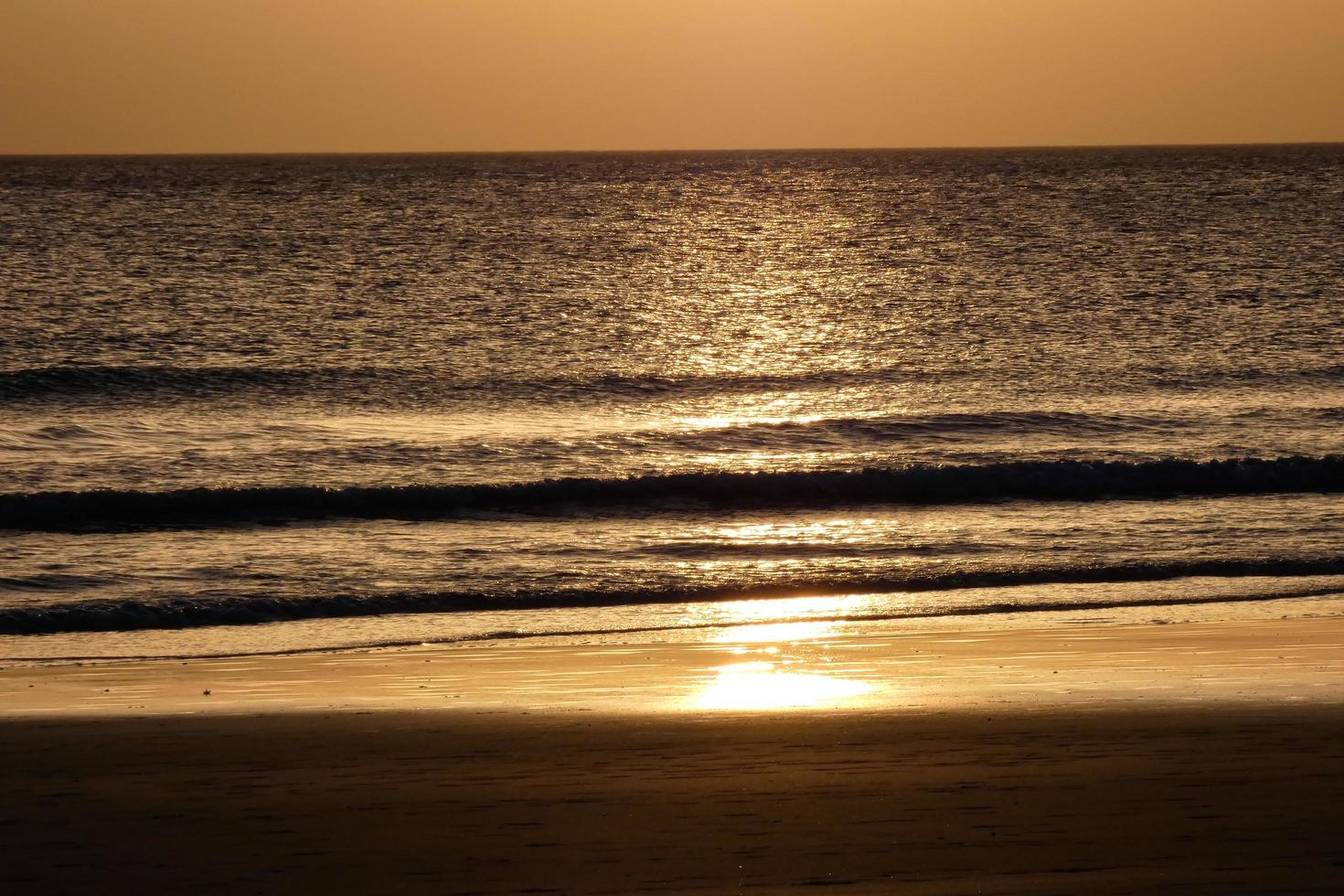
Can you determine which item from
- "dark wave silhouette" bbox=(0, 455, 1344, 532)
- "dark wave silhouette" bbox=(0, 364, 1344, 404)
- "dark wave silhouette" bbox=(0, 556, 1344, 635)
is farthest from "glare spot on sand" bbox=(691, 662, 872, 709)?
"dark wave silhouette" bbox=(0, 364, 1344, 404)

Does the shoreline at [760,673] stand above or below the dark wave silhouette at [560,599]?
above

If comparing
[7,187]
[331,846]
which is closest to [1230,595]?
[331,846]

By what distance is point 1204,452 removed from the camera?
24.8 meters

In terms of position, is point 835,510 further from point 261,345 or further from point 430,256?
point 430,256

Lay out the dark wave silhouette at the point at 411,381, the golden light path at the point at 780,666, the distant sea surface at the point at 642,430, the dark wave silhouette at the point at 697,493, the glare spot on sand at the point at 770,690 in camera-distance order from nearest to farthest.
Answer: the glare spot on sand at the point at 770,690
the golden light path at the point at 780,666
the distant sea surface at the point at 642,430
the dark wave silhouette at the point at 697,493
the dark wave silhouette at the point at 411,381

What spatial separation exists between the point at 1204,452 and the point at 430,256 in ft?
153

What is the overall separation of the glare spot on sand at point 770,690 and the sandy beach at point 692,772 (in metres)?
0.04

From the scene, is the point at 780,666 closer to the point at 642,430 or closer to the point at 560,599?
the point at 560,599

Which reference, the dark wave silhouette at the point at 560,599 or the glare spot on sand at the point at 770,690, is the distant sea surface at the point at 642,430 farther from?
the glare spot on sand at the point at 770,690

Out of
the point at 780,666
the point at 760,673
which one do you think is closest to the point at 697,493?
the point at 780,666

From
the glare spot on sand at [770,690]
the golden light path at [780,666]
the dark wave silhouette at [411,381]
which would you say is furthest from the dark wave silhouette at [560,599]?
the dark wave silhouette at [411,381]

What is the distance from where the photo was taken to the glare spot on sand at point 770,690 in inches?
416

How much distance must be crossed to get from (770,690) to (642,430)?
16.9m

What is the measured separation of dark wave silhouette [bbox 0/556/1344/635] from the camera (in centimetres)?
1471
